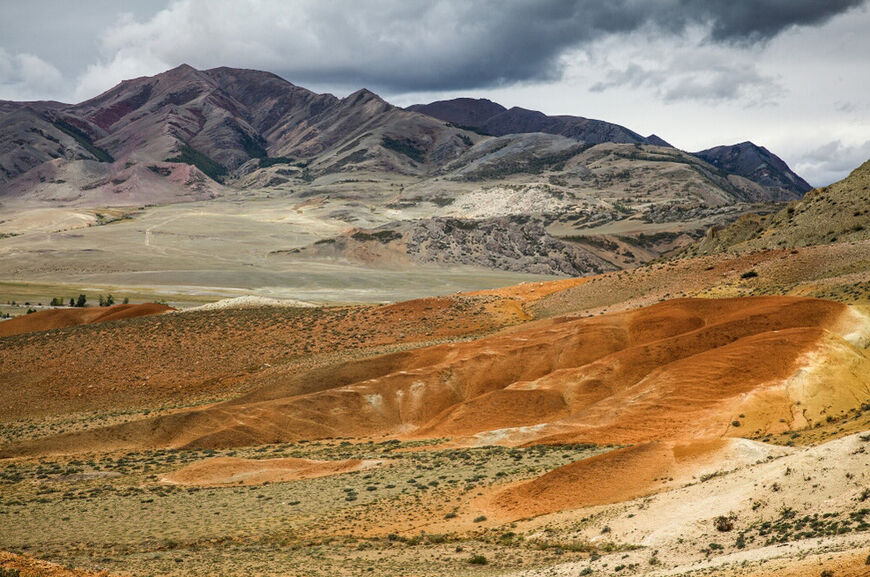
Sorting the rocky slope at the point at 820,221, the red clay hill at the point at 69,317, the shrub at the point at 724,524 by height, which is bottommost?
the shrub at the point at 724,524

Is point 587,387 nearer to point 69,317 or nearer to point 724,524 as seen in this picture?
point 724,524

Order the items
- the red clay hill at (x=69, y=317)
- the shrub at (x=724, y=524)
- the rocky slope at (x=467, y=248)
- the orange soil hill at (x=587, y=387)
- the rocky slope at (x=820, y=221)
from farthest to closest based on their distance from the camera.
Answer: the rocky slope at (x=467, y=248) < the red clay hill at (x=69, y=317) < the rocky slope at (x=820, y=221) < the orange soil hill at (x=587, y=387) < the shrub at (x=724, y=524)

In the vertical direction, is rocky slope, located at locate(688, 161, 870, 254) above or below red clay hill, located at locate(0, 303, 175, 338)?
above

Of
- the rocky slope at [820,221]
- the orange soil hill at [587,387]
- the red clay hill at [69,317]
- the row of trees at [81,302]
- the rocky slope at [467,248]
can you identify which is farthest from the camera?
the rocky slope at [467,248]

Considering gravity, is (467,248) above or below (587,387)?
above

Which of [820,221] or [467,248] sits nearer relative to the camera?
[820,221]

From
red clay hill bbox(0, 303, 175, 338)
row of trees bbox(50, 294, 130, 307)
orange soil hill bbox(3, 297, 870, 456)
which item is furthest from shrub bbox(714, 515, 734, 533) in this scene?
row of trees bbox(50, 294, 130, 307)

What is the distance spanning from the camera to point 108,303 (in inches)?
3947

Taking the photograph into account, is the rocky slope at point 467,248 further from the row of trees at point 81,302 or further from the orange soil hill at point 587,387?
the orange soil hill at point 587,387

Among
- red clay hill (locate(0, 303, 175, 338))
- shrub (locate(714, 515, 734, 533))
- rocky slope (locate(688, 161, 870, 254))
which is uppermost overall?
rocky slope (locate(688, 161, 870, 254))

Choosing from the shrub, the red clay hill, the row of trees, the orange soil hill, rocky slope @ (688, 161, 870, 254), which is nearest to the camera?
the shrub

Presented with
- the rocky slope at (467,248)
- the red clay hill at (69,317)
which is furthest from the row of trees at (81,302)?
the rocky slope at (467,248)

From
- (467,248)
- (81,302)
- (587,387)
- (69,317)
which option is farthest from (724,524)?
(467,248)

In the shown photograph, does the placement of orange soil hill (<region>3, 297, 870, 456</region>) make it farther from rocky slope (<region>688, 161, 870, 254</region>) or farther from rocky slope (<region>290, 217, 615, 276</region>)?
rocky slope (<region>290, 217, 615, 276</region>)
